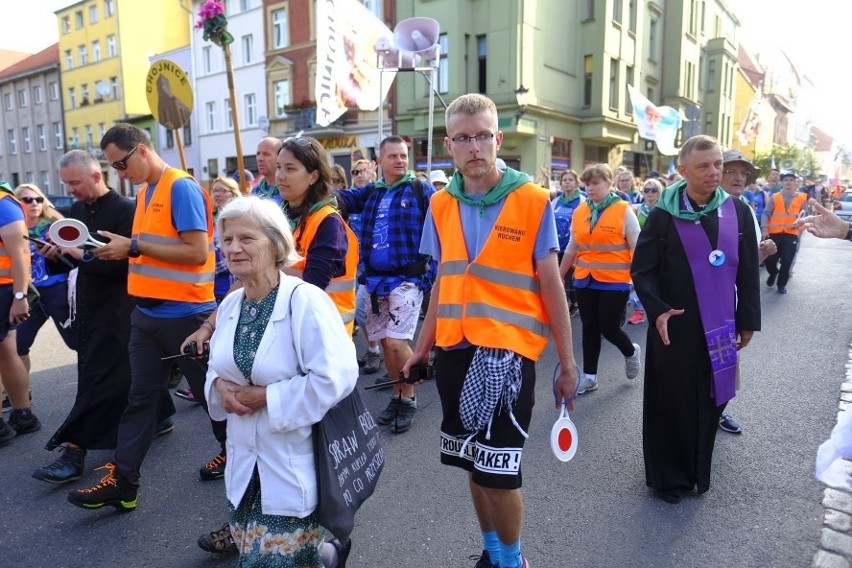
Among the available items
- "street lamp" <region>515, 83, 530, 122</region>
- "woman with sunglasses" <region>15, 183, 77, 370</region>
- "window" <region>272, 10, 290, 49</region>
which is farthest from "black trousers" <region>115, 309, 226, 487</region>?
"window" <region>272, 10, 290, 49</region>

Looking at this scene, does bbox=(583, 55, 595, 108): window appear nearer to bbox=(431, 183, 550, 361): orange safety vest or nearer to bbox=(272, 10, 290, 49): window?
bbox=(272, 10, 290, 49): window

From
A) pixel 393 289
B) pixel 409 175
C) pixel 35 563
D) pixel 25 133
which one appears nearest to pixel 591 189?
pixel 409 175

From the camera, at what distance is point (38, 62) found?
151 ft

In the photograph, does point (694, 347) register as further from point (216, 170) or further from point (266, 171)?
point (216, 170)

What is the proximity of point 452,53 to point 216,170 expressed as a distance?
1603 cm

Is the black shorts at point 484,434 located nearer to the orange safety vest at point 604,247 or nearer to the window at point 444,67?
the orange safety vest at point 604,247

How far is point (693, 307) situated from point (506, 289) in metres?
1.49

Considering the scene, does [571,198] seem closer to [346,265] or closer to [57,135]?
[346,265]

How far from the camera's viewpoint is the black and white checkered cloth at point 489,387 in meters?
2.29

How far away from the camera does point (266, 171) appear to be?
404 centimetres

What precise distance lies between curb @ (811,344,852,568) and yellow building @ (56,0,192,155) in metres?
39.3

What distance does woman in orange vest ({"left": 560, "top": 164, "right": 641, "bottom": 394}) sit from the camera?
16.6 ft

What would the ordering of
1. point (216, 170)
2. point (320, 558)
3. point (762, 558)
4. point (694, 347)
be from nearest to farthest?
1. point (320, 558)
2. point (762, 558)
3. point (694, 347)
4. point (216, 170)

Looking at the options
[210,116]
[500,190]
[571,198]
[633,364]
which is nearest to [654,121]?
[571,198]
